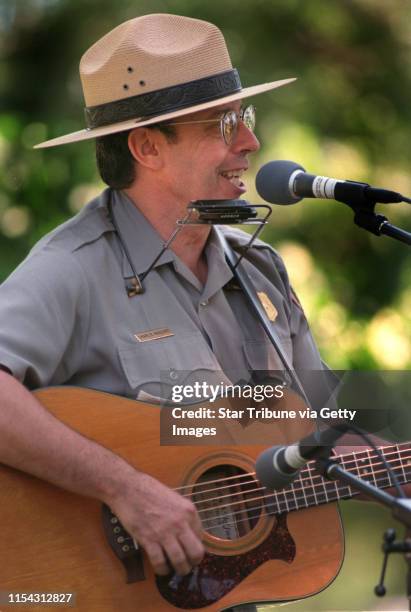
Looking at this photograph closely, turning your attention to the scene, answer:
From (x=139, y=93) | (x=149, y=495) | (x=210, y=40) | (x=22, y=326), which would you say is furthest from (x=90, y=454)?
(x=210, y=40)

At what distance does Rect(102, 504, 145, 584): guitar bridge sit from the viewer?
8.93 feet

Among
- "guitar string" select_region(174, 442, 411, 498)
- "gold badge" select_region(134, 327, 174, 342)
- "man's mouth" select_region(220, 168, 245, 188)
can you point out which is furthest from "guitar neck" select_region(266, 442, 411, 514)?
"man's mouth" select_region(220, 168, 245, 188)

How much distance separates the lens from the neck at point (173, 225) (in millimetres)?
3123

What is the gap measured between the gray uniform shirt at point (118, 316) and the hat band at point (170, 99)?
0.76 feet

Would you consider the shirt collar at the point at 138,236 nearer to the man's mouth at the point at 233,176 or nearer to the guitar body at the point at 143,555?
the man's mouth at the point at 233,176

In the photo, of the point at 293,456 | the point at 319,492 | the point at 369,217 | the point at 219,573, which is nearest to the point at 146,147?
the point at 369,217

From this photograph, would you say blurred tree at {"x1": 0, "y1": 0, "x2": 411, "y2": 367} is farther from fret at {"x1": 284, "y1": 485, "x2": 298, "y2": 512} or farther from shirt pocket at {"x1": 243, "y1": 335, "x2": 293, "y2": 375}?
fret at {"x1": 284, "y1": 485, "x2": 298, "y2": 512}

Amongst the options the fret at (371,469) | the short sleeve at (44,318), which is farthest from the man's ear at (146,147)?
the fret at (371,469)

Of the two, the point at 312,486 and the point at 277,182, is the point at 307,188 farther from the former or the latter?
the point at 312,486

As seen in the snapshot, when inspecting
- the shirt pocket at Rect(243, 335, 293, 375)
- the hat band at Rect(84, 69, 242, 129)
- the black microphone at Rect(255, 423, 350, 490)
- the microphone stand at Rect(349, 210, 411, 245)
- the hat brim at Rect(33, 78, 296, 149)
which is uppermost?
the hat band at Rect(84, 69, 242, 129)

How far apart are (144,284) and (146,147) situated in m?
0.41

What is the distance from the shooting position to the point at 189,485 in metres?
2.79

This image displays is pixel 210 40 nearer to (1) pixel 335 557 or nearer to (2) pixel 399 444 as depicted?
(2) pixel 399 444

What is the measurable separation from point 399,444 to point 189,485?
503 mm
